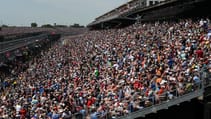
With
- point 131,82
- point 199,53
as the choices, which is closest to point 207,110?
point 199,53

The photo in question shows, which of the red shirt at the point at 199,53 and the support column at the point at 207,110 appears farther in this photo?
the red shirt at the point at 199,53

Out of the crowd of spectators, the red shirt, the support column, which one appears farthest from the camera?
the red shirt

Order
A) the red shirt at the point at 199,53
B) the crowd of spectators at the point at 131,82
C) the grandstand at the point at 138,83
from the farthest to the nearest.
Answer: the red shirt at the point at 199,53 < the crowd of spectators at the point at 131,82 < the grandstand at the point at 138,83

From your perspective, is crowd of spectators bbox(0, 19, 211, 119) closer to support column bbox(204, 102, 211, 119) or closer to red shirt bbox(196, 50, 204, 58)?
red shirt bbox(196, 50, 204, 58)

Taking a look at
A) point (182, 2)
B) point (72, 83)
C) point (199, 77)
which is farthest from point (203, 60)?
point (182, 2)

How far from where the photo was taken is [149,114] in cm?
1827

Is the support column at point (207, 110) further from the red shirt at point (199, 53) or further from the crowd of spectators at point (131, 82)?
the red shirt at point (199, 53)

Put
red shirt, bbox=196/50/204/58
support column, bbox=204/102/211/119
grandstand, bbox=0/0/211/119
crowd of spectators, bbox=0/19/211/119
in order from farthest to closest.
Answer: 1. red shirt, bbox=196/50/204/58
2. crowd of spectators, bbox=0/19/211/119
3. grandstand, bbox=0/0/211/119
4. support column, bbox=204/102/211/119

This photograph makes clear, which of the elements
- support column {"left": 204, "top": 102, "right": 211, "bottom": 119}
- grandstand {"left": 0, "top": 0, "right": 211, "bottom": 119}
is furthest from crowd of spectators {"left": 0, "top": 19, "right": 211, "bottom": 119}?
support column {"left": 204, "top": 102, "right": 211, "bottom": 119}

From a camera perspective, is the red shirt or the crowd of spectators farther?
the red shirt

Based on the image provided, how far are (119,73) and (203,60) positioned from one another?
256 inches

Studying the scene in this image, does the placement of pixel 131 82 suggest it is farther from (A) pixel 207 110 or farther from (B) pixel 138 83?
(A) pixel 207 110

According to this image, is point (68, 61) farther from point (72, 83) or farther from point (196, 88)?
point (196, 88)

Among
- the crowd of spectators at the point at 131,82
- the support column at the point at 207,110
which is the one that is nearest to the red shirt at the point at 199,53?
the crowd of spectators at the point at 131,82
